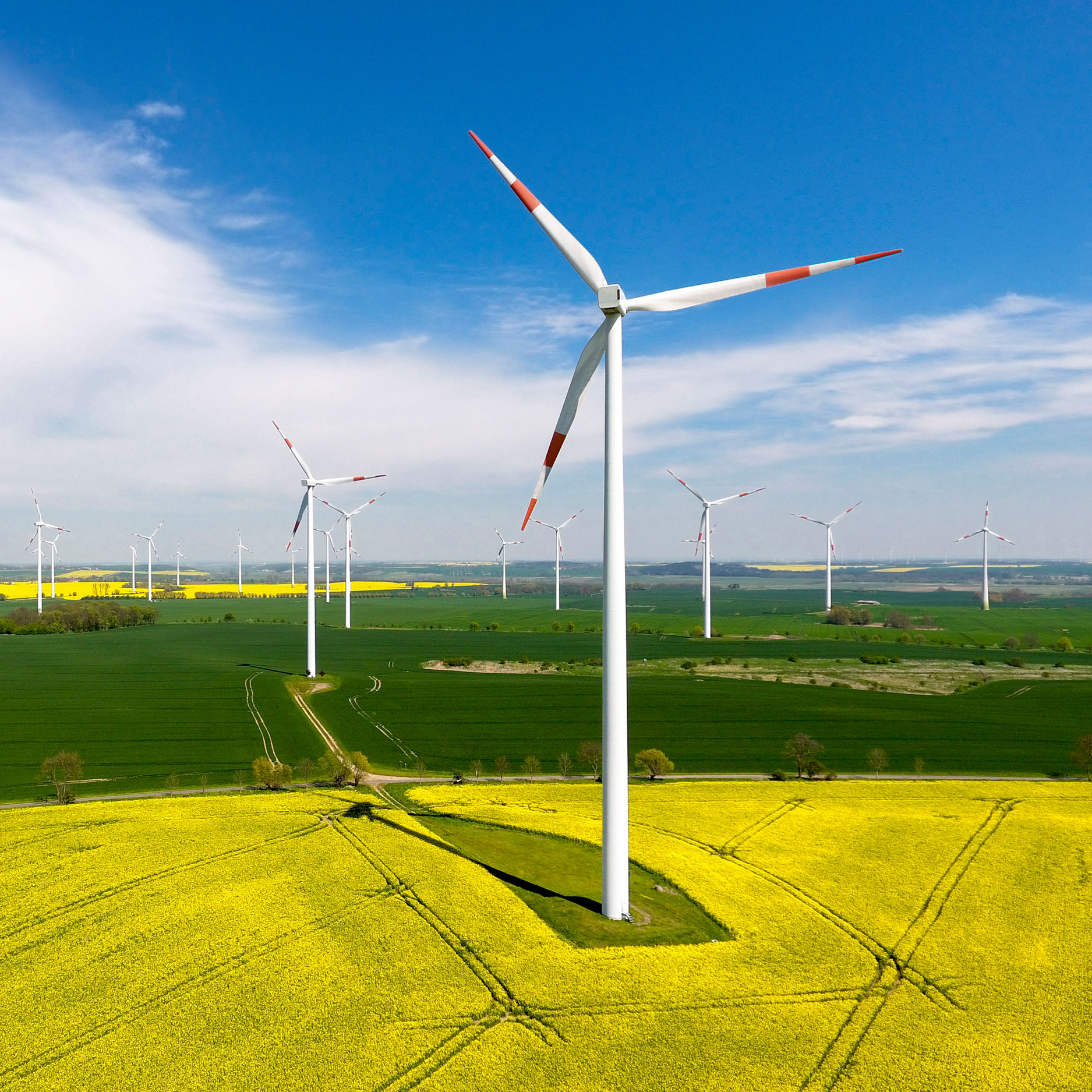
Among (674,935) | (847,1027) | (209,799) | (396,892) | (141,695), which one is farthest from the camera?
(141,695)

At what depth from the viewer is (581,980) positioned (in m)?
21.5

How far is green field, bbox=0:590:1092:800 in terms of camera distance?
55750 millimetres

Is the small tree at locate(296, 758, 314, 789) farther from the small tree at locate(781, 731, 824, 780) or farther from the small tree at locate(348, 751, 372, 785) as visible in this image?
the small tree at locate(781, 731, 824, 780)

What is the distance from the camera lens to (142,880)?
1125 inches

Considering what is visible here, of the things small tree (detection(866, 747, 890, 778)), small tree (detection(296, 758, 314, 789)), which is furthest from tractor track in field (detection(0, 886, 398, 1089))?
small tree (detection(866, 747, 890, 778))

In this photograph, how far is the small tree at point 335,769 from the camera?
157 ft

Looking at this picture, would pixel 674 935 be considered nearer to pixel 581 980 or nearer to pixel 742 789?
pixel 581 980

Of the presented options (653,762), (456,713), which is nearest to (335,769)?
(653,762)

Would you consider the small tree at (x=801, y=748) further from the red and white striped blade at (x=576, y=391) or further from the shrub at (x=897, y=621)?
the shrub at (x=897, y=621)

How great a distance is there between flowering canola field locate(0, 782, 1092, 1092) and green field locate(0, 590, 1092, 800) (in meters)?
20.9

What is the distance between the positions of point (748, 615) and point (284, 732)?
14997cm

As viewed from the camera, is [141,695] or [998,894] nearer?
[998,894]

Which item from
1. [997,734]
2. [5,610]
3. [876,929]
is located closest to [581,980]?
[876,929]

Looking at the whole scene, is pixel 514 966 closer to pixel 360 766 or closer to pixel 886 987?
pixel 886 987
